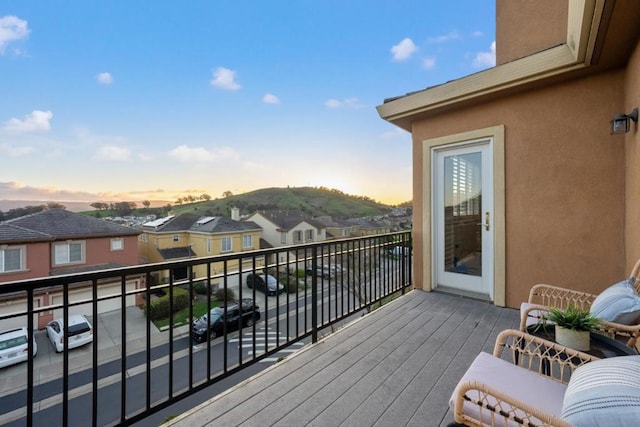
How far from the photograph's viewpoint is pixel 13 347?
4.53 feet

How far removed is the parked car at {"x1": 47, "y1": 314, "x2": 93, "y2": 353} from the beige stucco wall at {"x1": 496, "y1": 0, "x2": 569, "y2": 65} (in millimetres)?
5415

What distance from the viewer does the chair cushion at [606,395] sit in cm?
80

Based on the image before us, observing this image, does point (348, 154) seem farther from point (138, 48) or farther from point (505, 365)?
point (505, 365)

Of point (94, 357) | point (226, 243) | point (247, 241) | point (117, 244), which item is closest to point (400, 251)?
point (94, 357)

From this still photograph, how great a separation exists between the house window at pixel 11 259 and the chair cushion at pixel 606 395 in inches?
361

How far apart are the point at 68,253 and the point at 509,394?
10.9 metres

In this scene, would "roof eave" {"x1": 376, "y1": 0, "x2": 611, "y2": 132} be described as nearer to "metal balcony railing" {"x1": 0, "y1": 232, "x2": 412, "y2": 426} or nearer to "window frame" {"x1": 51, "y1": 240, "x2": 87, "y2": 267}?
"metal balcony railing" {"x1": 0, "y1": 232, "x2": 412, "y2": 426}

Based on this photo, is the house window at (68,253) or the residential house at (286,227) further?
the residential house at (286,227)

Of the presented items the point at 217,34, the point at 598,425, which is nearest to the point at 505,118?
the point at 598,425

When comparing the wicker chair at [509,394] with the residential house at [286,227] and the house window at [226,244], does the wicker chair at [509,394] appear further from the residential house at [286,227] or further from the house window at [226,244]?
the house window at [226,244]

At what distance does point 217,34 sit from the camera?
10.9m

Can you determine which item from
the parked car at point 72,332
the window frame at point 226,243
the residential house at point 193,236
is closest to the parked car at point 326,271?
the parked car at point 72,332

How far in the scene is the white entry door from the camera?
3.75m

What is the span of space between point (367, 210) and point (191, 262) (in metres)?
12.1
